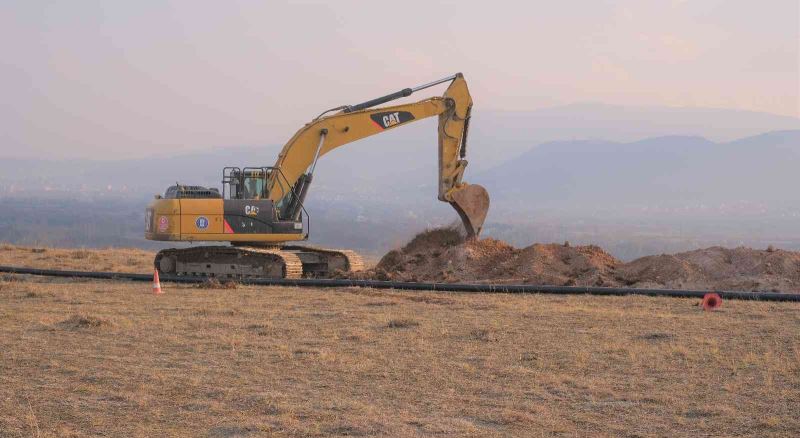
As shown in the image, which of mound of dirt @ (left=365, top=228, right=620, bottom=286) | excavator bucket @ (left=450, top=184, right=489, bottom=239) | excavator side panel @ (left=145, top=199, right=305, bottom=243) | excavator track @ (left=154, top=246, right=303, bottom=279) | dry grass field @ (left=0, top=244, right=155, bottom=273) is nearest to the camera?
mound of dirt @ (left=365, top=228, right=620, bottom=286)

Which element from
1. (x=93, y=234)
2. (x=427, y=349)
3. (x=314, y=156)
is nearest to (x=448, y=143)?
(x=314, y=156)

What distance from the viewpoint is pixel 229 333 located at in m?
17.3

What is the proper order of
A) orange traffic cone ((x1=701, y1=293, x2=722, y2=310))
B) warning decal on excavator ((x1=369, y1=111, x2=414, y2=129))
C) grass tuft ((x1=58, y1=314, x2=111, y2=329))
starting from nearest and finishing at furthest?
grass tuft ((x1=58, y1=314, x2=111, y2=329)) → orange traffic cone ((x1=701, y1=293, x2=722, y2=310)) → warning decal on excavator ((x1=369, y1=111, x2=414, y2=129))

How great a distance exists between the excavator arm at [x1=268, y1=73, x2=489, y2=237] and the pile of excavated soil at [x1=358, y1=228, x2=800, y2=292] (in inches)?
55.2

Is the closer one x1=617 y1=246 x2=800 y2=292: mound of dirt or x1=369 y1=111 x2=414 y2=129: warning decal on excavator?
x1=617 y1=246 x2=800 y2=292: mound of dirt

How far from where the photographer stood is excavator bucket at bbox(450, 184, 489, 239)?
30234 mm

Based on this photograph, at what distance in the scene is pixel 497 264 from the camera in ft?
95.5

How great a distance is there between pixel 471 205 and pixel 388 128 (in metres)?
3.28

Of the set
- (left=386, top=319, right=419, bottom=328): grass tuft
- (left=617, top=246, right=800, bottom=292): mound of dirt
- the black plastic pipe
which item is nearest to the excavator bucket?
the black plastic pipe

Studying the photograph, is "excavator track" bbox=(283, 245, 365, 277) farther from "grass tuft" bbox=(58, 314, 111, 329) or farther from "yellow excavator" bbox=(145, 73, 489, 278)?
"grass tuft" bbox=(58, 314, 111, 329)

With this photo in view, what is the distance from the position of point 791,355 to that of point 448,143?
17.0m

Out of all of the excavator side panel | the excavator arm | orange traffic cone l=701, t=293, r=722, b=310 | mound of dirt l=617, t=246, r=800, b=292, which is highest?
the excavator arm

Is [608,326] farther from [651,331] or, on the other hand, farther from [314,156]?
[314,156]

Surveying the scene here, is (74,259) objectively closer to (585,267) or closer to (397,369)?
(585,267)
